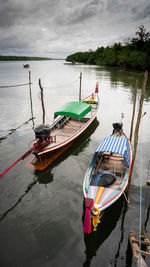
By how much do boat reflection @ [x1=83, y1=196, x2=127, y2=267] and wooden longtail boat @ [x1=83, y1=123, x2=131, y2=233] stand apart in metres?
0.58

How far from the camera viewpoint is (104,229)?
786cm

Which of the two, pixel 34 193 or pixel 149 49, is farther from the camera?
pixel 149 49

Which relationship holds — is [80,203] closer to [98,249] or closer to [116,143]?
[98,249]

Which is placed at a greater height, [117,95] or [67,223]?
[117,95]

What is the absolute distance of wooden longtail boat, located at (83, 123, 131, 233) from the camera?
7082 millimetres

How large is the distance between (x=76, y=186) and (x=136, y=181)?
389 cm

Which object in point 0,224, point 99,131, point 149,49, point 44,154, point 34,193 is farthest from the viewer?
point 149,49

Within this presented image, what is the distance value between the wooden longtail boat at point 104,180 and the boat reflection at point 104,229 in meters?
0.58

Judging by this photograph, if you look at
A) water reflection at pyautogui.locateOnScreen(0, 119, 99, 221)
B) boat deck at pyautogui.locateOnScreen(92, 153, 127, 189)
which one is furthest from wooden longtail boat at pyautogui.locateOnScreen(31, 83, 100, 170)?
boat deck at pyautogui.locateOnScreen(92, 153, 127, 189)

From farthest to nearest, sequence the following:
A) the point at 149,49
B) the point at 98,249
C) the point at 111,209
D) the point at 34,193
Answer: the point at 149,49
the point at 34,193
the point at 111,209
the point at 98,249

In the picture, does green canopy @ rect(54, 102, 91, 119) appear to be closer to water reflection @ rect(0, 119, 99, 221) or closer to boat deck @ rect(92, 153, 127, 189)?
water reflection @ rect(0, 119, 99, 221)

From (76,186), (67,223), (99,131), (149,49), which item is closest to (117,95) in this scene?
(99,131)

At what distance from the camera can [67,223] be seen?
8156 millimetres

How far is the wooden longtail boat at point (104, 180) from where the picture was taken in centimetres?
708
